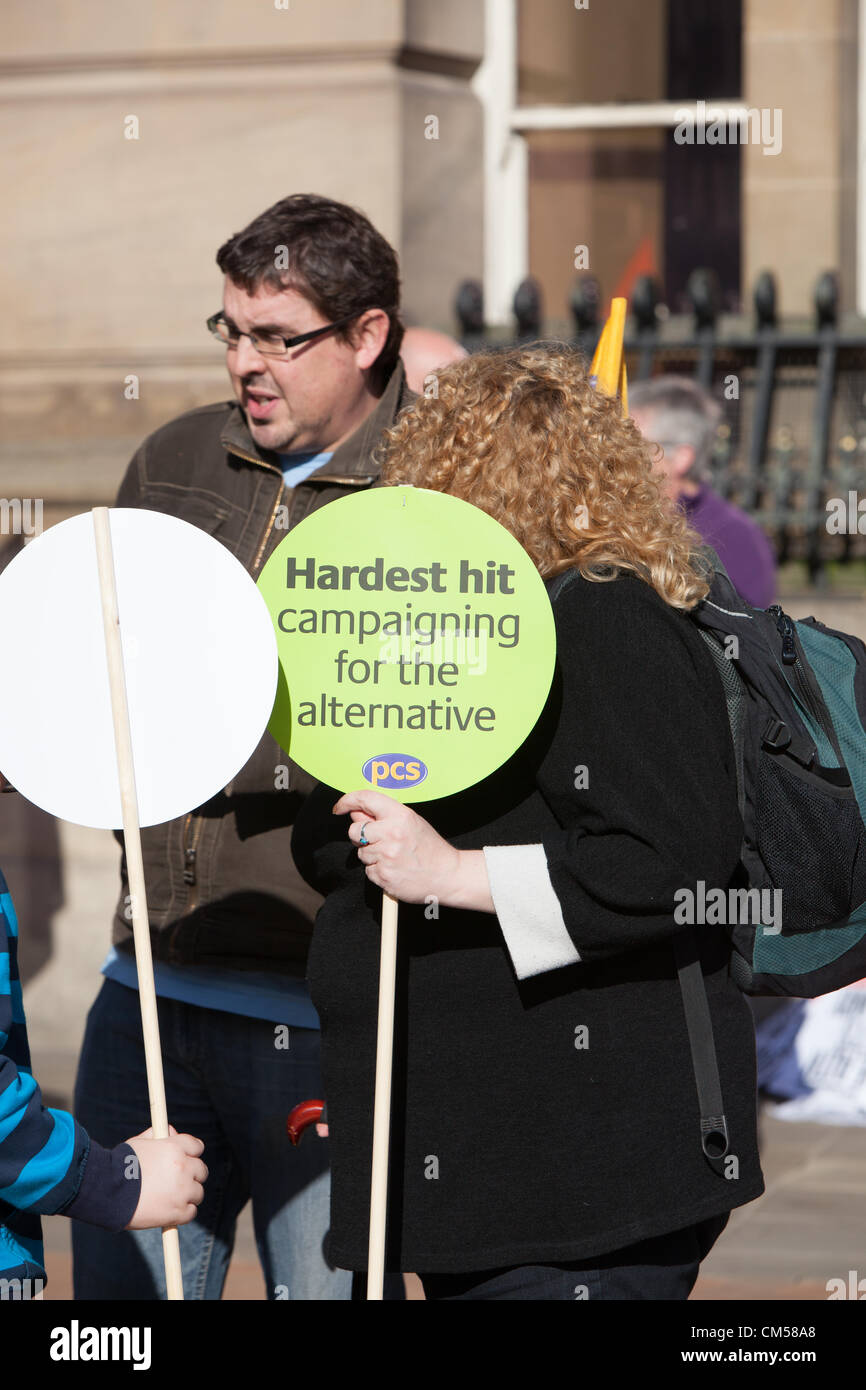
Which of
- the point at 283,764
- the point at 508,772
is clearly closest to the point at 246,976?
the point at 283,764

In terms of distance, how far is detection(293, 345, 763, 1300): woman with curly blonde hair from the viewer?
2.23m

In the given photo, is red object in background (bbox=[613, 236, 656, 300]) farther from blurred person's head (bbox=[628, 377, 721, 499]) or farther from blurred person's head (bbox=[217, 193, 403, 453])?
blurred person's head (bbox=[217, 193, 403, 453])

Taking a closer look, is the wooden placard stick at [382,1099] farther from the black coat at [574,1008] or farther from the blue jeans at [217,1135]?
the blue jeans at [217,1135]

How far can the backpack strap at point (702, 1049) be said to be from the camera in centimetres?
231

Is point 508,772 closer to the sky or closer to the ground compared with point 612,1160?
closer to the sky

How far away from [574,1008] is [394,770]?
39cm

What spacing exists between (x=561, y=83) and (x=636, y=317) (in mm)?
1140

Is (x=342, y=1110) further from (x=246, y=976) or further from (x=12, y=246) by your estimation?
(x=12, y=246)

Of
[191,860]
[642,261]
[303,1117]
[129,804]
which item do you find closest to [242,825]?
[191,860]

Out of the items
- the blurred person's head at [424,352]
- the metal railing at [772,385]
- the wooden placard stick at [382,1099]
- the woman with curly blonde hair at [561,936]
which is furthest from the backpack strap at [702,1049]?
the metal railing at [772,385]

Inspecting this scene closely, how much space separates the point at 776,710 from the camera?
2.32 metres

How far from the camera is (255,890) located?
2.91 meters

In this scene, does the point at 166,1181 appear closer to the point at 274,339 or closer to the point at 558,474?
the point at 558,474

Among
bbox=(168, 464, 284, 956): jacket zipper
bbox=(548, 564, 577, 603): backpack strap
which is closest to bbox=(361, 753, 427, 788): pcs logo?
bbox=(548, 564, 577, 603): backpack strap
